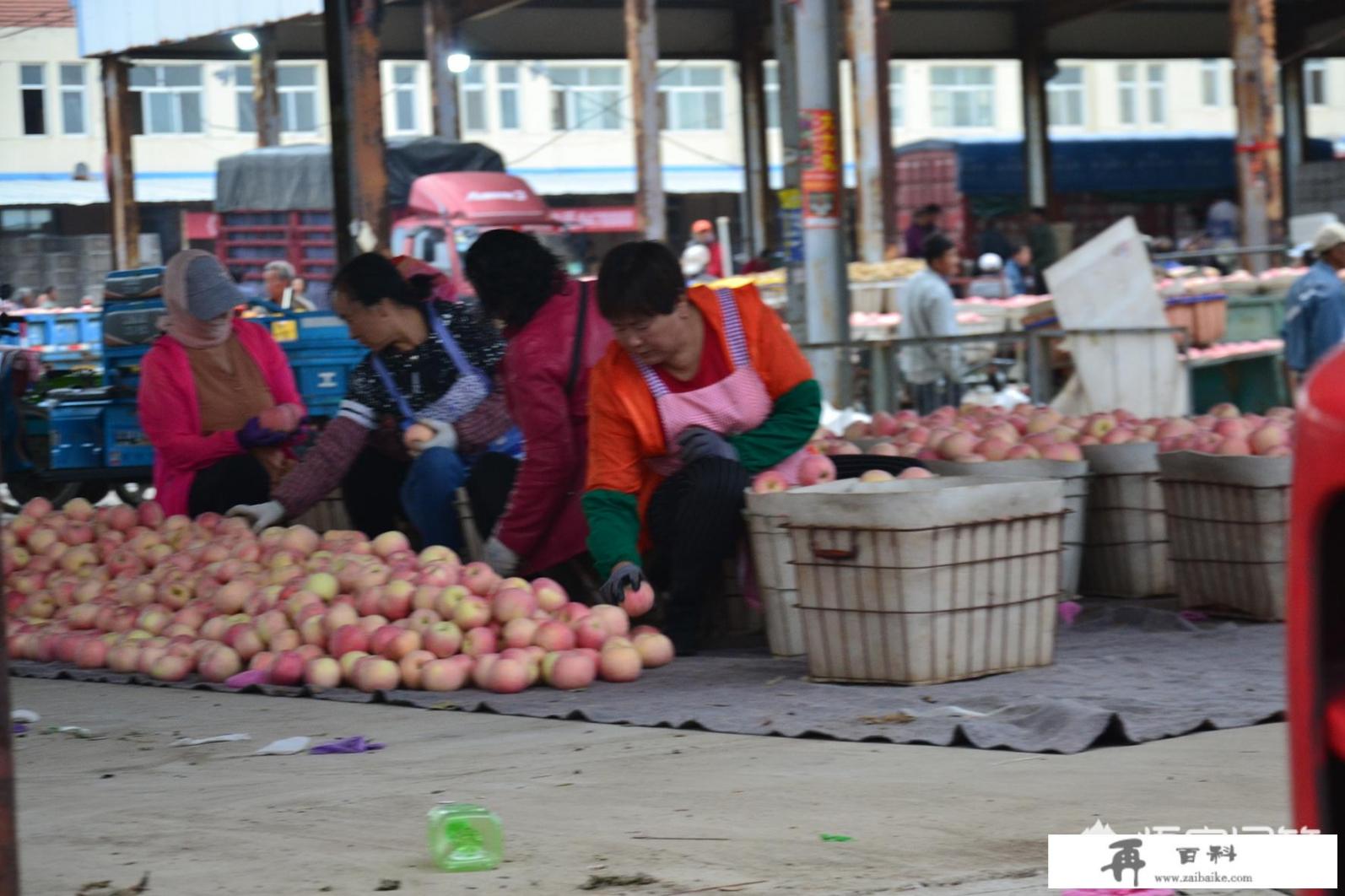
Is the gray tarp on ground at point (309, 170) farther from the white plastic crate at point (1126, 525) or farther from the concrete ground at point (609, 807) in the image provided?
the concrete ground at point (609, 807)

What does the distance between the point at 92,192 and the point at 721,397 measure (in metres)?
43.9

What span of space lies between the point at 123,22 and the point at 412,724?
77.2 ft

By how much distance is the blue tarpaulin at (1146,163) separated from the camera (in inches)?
1687

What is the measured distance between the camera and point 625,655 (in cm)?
621

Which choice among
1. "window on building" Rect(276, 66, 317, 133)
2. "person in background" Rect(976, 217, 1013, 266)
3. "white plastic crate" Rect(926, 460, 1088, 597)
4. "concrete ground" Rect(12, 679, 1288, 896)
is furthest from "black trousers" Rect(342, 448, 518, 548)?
"window on building" Rect(276, 66, 317, 133)

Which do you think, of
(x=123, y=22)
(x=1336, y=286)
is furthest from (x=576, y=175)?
(x=1336, y=286)

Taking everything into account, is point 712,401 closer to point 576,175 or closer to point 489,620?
point 489,620

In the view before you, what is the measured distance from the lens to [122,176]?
1177 inches

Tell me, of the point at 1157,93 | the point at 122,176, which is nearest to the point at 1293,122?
the point at 122,176

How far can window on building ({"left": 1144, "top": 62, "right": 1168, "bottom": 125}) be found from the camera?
63.1 meters

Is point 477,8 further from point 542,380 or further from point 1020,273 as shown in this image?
point 542,380

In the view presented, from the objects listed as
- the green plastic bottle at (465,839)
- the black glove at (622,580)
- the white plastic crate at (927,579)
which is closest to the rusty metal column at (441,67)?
the black glove at (622,580)

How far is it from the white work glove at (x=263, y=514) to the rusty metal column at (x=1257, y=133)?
1674cm

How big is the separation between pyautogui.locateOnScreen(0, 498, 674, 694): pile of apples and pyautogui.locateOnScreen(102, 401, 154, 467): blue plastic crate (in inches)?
114
